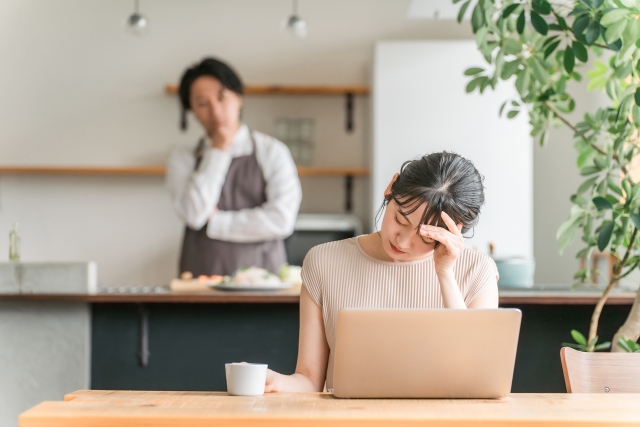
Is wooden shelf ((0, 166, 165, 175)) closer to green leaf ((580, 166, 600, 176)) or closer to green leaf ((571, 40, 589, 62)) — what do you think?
green leaf ((580, 166, 600, 176))

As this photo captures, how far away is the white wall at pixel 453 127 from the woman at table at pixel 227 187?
36.3 inches

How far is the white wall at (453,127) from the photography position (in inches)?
161

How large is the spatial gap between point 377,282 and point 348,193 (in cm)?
282

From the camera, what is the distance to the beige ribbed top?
1644 millimetres

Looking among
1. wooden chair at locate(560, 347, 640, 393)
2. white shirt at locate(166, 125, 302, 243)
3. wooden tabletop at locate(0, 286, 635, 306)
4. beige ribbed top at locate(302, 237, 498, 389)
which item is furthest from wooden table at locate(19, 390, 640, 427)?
white shirt at locate(166, 125, 302, 243)

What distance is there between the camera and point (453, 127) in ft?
13.5

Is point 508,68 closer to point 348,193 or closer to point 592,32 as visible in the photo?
point 592,32

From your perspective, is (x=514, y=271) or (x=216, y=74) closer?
(x=514, y=271)

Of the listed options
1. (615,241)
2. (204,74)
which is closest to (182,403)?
(615,241)

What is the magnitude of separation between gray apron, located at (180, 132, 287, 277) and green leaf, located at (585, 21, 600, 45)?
6.28ft

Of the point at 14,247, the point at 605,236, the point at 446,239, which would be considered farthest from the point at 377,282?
the point at 14,247

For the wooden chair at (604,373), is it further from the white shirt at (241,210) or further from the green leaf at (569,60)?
the white shirt at (241,210)

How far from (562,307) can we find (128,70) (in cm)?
295

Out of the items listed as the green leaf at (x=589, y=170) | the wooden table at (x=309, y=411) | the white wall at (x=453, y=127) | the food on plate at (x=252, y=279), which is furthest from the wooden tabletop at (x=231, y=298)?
the white wall at (x=453, y=127)
